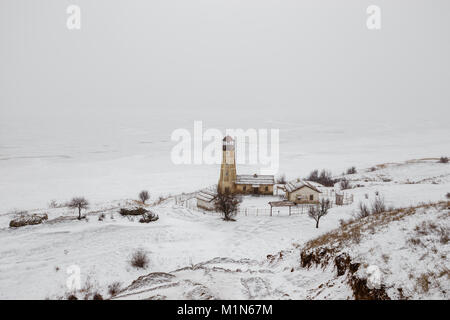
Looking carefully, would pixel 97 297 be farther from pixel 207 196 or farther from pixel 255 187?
pixel 255 187

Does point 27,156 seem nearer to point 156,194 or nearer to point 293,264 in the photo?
point 156,194

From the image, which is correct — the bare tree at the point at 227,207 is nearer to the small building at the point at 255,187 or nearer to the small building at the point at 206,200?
the small building at the point at 206,200

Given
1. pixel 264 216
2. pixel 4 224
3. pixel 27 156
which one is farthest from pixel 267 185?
pixel 27 156

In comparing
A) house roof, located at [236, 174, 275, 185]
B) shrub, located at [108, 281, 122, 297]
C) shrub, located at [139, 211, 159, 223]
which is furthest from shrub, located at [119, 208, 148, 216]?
house roof, located at [236, 174, 275, 185]

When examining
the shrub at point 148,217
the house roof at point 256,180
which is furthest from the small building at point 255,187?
the shrub at point 148,217

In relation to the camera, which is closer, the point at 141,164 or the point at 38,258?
the point at 38,258

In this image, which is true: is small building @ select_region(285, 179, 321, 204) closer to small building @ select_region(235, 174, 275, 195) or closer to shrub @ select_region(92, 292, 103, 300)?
small building @ select_region(235, 174, 275, 195)
